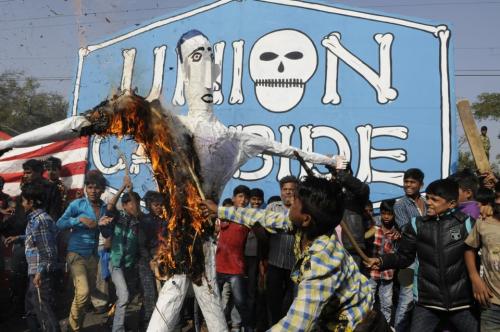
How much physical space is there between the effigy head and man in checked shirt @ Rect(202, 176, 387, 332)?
1594 millimetres

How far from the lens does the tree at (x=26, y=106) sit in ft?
47.6

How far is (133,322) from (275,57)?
4572mm

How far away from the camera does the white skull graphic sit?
8.62 m

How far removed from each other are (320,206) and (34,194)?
3589mm

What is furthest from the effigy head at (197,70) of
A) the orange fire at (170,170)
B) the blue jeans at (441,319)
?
the blue jeans at (441,319)

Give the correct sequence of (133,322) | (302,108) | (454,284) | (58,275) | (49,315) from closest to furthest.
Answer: (454,284) → (49,315) → (58,275) → (133,322) → (302,108)

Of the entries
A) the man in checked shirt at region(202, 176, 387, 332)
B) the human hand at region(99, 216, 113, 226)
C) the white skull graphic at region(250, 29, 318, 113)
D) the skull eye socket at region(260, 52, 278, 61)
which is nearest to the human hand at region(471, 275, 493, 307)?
the man in checked shirt at region(202, 176, 387, 332)

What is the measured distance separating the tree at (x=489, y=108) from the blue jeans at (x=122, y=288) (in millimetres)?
22248

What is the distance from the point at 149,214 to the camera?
5.80 m

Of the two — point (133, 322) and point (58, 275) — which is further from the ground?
point (58, 275)

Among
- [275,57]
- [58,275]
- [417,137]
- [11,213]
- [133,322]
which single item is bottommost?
[133,322]

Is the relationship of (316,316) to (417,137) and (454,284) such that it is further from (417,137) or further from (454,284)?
(417,137)

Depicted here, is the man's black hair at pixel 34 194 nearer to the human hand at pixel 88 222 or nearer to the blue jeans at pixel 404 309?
the human hand at pixel 88 222

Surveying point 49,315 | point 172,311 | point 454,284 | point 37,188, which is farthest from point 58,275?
point 454,284
